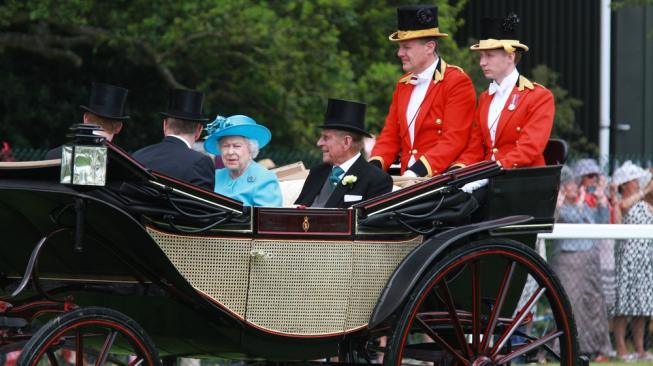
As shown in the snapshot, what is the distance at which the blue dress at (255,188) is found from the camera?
6.41 metres

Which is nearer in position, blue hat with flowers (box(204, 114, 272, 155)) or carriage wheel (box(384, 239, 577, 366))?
carriage wheel (box(384, 239, 577, 366))

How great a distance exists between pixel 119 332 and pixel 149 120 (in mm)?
11964

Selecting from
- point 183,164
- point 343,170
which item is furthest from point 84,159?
point 343,170

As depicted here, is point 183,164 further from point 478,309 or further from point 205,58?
point 205,58

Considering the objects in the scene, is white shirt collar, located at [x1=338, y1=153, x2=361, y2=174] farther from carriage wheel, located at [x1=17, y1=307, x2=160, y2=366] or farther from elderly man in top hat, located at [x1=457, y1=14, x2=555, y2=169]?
carriage wheel, located at [x1=17, y1=307, x2=160, y2=366]

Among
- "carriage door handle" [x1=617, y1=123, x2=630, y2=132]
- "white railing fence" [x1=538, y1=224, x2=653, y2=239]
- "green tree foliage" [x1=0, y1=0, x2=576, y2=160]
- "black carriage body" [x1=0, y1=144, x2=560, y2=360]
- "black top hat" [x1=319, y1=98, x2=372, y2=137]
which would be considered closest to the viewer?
"black carriage body" [x1=0, y1=144, x2=560, y2=360]

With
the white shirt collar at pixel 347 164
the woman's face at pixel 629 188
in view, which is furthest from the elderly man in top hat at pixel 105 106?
the woman's face at pixel 629 188

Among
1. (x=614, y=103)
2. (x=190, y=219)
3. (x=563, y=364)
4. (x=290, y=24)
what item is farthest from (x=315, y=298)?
(x=614, y=103)

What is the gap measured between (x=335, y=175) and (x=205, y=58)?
8.96 meters

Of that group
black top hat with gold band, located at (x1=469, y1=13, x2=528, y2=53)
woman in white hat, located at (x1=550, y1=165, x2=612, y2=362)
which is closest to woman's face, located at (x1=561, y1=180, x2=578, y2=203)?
woman in white hat, located at (x1=550, y1=165, x2=612, y2=362)

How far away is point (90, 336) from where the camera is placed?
534 cm

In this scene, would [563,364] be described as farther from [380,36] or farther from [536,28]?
[536,28]

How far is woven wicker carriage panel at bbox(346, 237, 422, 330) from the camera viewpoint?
571 cm

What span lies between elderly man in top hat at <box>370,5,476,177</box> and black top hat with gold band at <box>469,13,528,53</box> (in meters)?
0.25
